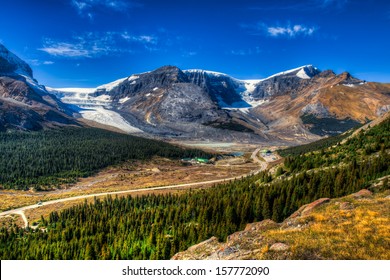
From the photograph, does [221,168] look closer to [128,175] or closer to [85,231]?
[128,175]

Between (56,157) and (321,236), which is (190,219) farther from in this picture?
(56,157)

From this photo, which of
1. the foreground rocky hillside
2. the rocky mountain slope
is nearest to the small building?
the rocky mountain slope

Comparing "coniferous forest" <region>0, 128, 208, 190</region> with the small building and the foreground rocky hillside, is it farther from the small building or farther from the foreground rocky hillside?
the foreground rocky hillside

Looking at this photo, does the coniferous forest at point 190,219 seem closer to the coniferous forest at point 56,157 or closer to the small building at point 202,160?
the coniferous forest at point 56,157

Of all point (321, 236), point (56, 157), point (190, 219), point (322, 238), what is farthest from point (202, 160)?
point (322, 238)

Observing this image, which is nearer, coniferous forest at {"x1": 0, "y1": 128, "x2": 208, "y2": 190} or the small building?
coniferous forest at {"x1": 0, "y1": 128, "x2": 208, "y2": 190}

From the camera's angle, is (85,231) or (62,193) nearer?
(85,231)
